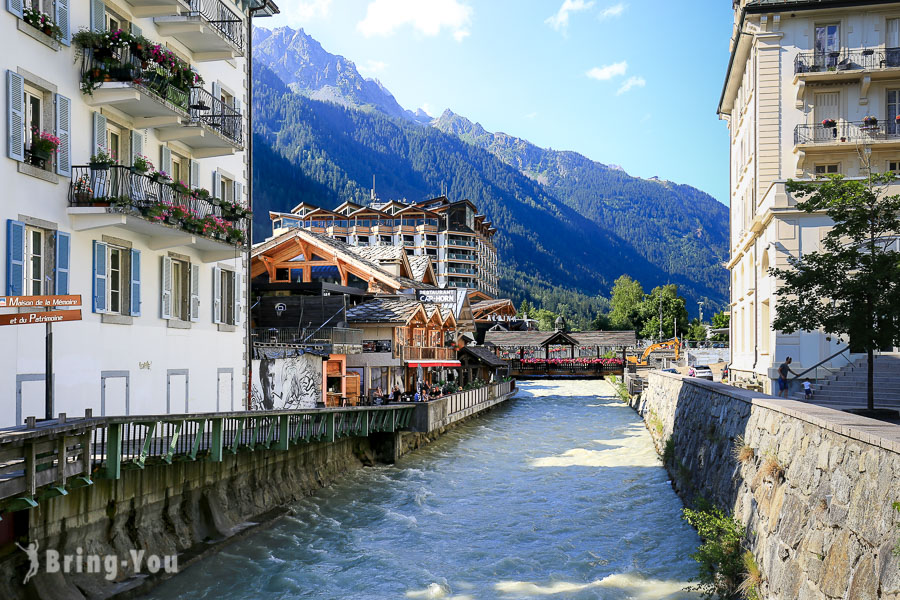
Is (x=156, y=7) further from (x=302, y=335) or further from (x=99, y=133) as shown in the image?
(x=302, y=335)

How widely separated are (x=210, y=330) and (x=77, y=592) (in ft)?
34.8

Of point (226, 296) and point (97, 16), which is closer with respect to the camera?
point (97, 16)

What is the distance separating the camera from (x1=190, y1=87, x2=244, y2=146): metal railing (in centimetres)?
2106

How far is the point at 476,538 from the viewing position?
1986 centimetres

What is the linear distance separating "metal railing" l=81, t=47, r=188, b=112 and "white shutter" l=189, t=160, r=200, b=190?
3909 millimetres

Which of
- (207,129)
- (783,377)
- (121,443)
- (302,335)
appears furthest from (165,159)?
(783,377)

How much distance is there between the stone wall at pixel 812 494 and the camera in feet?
28.6

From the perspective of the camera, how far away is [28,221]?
1509cm

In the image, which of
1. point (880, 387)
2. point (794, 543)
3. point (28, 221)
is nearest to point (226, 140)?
point (28, 221)

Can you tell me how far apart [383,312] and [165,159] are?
68.5 feet

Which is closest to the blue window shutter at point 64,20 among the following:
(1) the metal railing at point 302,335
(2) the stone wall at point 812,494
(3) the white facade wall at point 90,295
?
(3) the white facade wall at point 90,295

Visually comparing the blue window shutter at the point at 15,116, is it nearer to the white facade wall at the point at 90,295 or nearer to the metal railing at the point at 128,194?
the white facade wall at the point at 90,295

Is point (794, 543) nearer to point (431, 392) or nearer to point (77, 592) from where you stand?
point (77, 592)

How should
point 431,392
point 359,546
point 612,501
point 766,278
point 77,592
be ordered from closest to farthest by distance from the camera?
point 77,592, point 359,546, point 612,501, point 766,278, point 431,392
